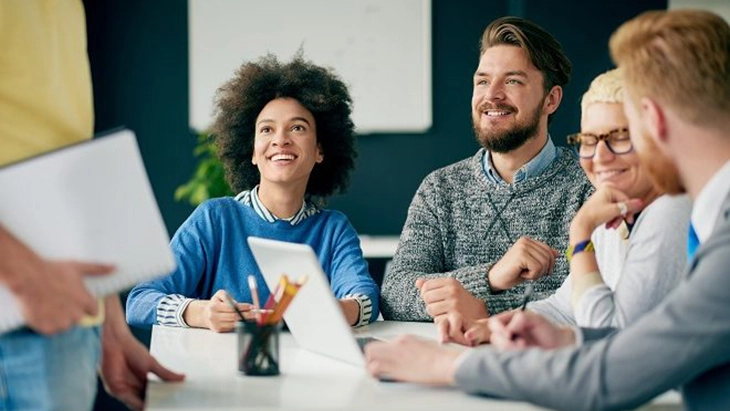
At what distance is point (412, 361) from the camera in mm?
1660

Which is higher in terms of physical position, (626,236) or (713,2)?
(713,2)

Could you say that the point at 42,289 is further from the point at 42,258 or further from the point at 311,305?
the point at 311,305

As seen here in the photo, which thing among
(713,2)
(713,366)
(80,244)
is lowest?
(713,366)

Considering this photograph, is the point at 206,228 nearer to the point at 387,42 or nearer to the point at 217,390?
the point at 217,390

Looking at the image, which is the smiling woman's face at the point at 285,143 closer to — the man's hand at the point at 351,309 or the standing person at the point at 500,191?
the standing person at the point at 500,191

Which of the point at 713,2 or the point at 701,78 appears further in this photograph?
the point at 713,2

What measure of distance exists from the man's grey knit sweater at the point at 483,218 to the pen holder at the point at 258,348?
1044 mm

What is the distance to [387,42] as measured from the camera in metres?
5.97

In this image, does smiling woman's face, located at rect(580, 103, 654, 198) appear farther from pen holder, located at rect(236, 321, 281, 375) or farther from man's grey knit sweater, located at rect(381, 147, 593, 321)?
man's grey knit sweater, located at rect(381, 147, 593, 321)

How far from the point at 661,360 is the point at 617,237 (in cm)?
76

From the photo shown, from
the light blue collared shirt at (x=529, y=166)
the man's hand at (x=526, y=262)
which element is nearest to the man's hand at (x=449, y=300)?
the man's hand at (x=526, y=262)

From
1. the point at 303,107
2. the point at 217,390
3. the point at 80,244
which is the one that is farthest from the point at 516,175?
the point at 80,244

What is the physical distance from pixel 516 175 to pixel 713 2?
3.16m

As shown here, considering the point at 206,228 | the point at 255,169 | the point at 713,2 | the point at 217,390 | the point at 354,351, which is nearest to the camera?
the point at 217,390
